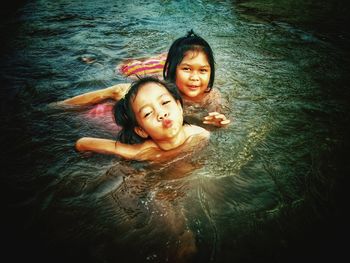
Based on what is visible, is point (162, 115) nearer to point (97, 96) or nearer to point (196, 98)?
point (196, 98)

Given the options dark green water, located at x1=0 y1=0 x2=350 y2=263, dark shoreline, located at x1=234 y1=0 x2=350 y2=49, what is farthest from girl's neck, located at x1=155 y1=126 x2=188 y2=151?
dark shoreline, located at x1=234 y1=0 x2=350 y2=49

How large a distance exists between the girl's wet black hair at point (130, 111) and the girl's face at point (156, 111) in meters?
0.07

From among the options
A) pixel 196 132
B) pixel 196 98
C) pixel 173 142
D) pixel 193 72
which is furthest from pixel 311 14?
pixel 173 142

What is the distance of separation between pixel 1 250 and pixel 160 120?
1.54 m

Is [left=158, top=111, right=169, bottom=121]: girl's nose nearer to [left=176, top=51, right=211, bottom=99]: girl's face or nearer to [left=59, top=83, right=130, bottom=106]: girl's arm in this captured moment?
[left=176, top=51, right=211, bottom=99]: girl's face

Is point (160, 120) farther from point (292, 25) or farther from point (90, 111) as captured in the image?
point (292, 25)

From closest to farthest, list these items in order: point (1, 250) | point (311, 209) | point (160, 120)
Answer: point (1, 250), point (311, 209), point (160, 120)

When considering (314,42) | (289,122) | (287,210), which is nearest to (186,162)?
(287,210)

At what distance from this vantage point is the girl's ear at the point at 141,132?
276 centimetres

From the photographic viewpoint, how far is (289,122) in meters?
3.26

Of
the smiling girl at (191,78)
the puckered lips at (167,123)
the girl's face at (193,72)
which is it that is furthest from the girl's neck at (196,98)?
the puckered lips at (167,123)

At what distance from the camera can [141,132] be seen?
2.81 m

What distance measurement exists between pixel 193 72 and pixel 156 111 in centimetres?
125

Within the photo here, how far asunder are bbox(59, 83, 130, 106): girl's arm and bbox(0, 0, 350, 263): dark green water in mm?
168
